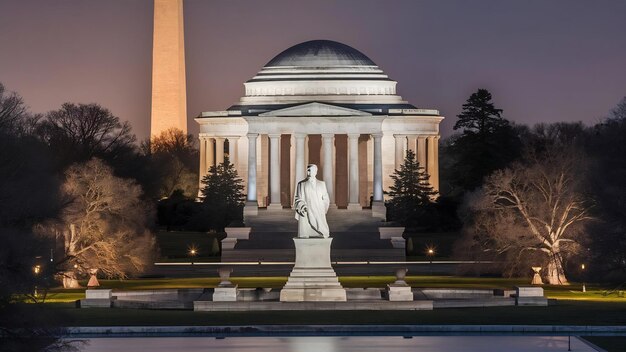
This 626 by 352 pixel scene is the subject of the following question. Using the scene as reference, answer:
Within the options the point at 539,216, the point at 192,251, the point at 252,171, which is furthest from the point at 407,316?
the point at 252,171

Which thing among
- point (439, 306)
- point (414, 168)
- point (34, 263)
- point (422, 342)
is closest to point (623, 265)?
point (439, 306)

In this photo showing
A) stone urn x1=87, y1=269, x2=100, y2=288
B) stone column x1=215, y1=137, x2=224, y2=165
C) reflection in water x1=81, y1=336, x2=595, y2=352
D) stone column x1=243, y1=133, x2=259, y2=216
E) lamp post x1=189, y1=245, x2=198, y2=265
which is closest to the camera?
reflection in water x1=81, y1=336, x2=595, y2=352

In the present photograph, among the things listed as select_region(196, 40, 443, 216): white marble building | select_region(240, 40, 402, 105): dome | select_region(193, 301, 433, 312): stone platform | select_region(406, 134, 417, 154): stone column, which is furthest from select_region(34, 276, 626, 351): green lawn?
select_region(240, 40, 402, 105): dome

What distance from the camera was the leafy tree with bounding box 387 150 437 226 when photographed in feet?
511

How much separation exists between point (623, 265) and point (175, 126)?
114m

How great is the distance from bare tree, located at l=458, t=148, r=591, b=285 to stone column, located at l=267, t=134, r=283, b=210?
52.2 m

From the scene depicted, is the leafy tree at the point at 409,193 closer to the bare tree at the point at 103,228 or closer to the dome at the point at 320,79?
the dome at the point at 320,79

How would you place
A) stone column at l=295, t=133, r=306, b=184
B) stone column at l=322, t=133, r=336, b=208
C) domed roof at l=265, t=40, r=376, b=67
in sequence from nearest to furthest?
stone column at l=295, t=133, r=306, b=184 < stone column at l=322, t=133, r=336, b=208 < domed roof at l=265, t=40, r=376, b=67

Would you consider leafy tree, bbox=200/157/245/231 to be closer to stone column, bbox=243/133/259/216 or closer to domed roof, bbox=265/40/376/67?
stone column, bbox=243/133/259/216

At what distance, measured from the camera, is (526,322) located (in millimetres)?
75250

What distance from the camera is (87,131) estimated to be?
563ft

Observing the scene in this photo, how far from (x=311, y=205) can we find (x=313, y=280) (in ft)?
10.4

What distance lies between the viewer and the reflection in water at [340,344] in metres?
64.3

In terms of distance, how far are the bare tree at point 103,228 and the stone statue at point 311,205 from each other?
19140 mm
